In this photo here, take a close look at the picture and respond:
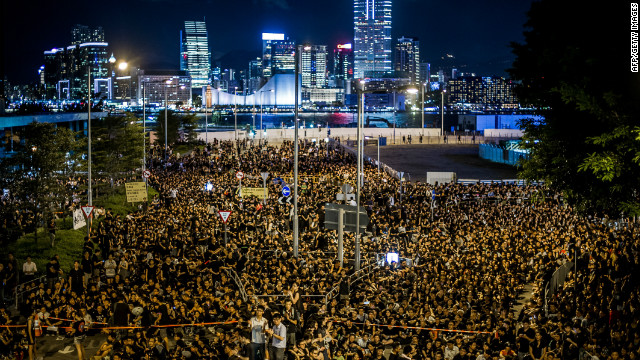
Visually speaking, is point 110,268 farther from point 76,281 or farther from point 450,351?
point 450,351

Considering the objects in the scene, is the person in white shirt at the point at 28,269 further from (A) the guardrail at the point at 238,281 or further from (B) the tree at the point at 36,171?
(B) the tree at the point at 36,171

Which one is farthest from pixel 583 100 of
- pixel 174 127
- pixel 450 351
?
pixel 174 127

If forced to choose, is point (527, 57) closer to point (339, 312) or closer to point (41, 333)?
point (339, 312)

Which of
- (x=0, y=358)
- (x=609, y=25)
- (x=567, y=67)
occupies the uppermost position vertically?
(x=609, y=25)

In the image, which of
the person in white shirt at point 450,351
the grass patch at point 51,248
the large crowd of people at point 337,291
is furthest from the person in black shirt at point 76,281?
the person in white shirt at point 450,351

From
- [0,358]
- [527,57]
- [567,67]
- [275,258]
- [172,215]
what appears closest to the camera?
[567,67]

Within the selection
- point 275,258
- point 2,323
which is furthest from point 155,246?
point 2,323

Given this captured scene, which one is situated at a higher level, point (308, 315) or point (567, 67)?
point (567, 67)
